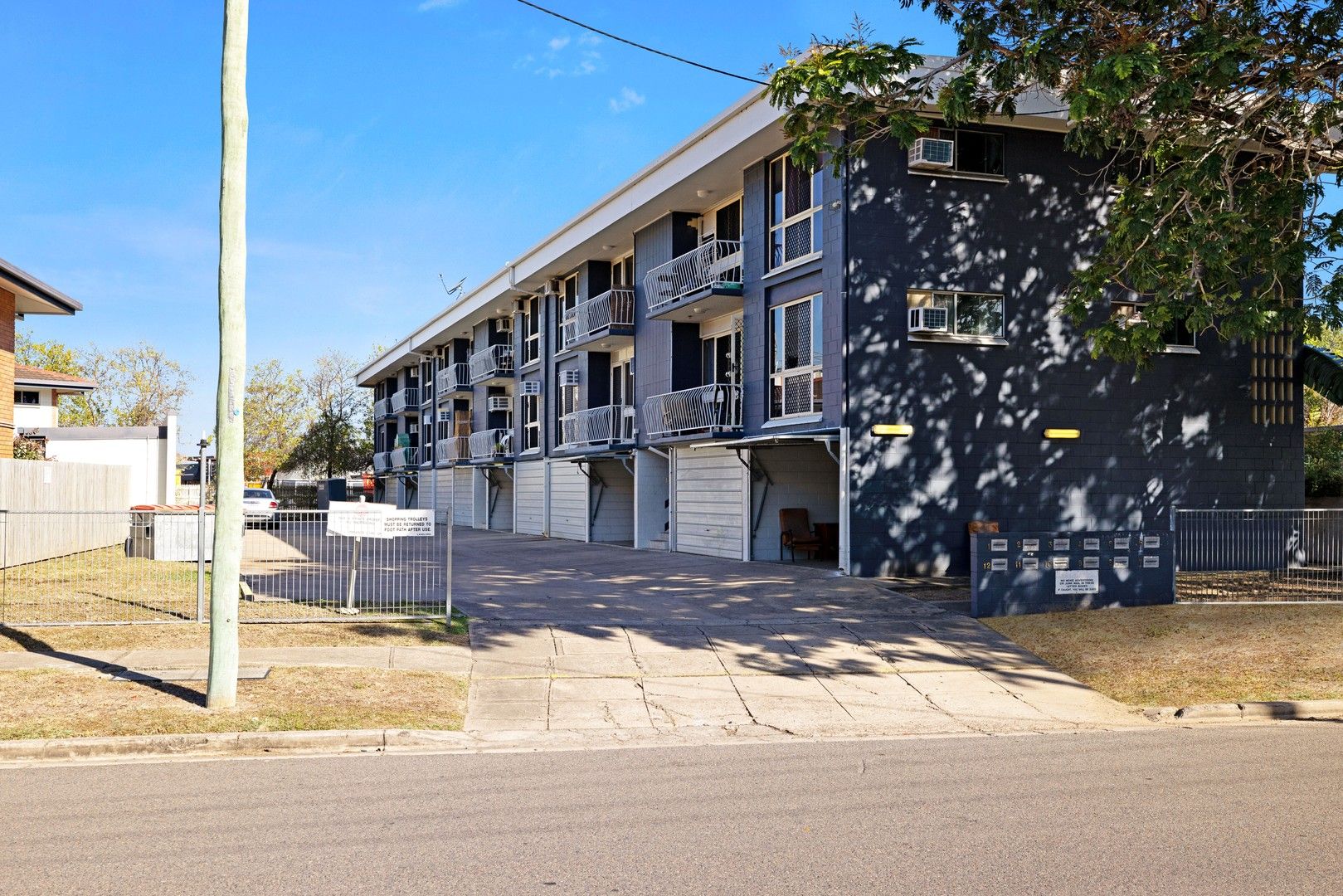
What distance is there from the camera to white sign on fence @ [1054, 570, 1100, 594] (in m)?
14.2

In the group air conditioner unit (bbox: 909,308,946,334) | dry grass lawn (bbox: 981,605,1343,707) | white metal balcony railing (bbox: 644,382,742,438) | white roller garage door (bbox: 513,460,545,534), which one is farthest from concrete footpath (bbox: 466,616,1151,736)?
white roller garage door (bbox: 513,460,545,534)

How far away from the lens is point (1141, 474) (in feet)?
66.8

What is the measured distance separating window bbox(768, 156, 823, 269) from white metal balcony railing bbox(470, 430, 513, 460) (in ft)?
60.7

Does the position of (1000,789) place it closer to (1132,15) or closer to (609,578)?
(1132,15)

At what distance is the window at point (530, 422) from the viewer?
120ft

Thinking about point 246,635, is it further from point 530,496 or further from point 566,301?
point 530,496

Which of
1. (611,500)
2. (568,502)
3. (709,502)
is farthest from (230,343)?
(568,502)

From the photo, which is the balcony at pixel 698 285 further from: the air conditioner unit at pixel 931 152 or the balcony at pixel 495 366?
the balcony at pixel 495 366

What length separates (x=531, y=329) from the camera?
3747 cm

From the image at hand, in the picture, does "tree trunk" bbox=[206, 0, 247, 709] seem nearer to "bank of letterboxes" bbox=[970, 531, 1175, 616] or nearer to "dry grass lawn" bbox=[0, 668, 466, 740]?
"dry grass lawn" bbox=[0, 668, 466, 740]

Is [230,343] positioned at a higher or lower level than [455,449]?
lower

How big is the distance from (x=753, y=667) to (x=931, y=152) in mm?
10684

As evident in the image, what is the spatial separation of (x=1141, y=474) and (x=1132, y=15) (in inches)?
394

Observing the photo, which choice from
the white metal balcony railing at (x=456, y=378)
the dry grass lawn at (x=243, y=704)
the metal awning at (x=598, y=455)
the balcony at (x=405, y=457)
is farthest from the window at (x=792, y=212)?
the balcony at (x=405, y=457)
